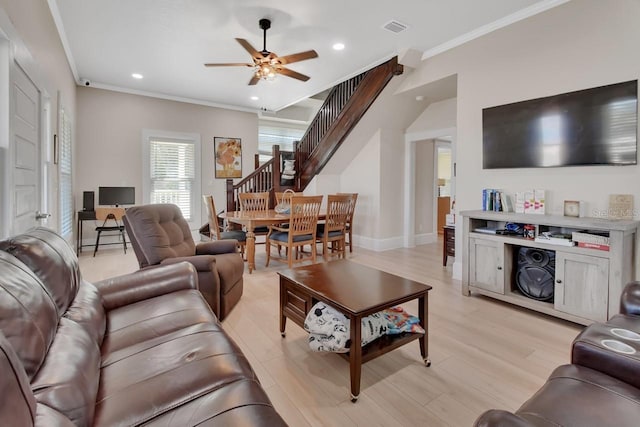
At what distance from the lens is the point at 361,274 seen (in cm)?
236

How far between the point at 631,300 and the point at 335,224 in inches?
137

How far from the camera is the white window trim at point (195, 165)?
20.3ft

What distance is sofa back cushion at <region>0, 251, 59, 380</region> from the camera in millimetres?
921

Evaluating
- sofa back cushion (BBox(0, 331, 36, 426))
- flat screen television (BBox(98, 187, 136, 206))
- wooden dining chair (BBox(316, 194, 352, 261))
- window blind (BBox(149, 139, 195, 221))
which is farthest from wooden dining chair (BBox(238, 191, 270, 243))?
sofa back cushion (BBox(0, 331, 36, 426))

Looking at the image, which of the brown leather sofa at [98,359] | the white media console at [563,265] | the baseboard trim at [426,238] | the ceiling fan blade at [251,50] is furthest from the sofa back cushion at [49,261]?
the baseboard trim at [426,238]

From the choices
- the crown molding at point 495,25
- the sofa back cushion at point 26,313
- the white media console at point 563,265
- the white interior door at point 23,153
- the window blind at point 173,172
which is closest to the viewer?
the sofa back cushion at point 26,313

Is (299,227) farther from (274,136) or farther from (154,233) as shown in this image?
(274,136)

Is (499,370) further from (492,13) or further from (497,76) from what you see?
(492,13)

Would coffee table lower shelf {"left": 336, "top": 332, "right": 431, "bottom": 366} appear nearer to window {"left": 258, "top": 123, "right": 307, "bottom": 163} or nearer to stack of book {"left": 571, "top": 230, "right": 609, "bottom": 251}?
stack of book {"left": 571, "top": 230, "right": 609, "bottom": 251}

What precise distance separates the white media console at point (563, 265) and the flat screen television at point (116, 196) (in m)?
5.44

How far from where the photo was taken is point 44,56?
119 inches

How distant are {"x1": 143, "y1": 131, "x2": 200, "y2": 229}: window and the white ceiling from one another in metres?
1.31

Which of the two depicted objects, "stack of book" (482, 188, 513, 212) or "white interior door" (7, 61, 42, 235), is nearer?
"white interior door" (7, 61, 42, 235)

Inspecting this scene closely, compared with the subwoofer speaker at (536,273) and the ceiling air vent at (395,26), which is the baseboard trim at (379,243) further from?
the ceiling air vent at (395,26)
